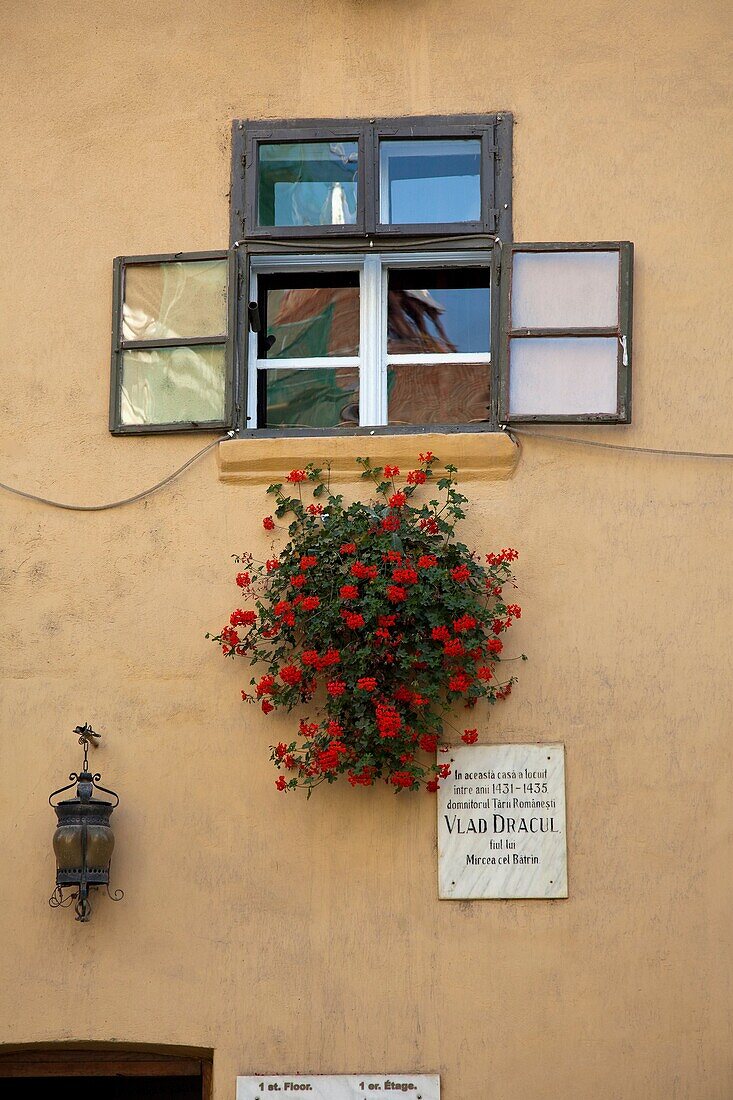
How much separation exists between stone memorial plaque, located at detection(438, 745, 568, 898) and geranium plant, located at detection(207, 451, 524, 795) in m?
0.13

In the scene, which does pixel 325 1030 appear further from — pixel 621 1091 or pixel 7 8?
pixel 7 8

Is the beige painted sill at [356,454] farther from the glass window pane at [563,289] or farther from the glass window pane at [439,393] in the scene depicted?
the glass window pane at [563,289]

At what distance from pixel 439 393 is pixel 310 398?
0.58 m

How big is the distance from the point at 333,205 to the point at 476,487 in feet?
4.84

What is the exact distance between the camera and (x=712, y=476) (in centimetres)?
666

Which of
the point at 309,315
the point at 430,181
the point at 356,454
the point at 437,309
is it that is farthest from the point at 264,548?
the point at 430,181

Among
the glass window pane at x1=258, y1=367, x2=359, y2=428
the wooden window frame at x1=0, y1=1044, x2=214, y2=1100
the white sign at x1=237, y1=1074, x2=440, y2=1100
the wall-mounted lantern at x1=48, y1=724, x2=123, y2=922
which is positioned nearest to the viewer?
the white sign at x1=237, y1=1074, x2=440, y2=1100

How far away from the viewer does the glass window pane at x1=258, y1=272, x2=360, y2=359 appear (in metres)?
7.16

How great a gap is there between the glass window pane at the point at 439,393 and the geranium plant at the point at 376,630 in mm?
324

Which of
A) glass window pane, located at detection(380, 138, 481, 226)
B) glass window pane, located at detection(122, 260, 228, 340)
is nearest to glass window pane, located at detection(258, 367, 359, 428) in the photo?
glass window pane, located at detection(122, 260, 228, 340)

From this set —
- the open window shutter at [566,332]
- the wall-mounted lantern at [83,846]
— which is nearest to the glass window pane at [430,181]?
the open window shutter at [566,332]

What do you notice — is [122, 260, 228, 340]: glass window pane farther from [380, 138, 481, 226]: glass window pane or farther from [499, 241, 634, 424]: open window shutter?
[499, 241, 634, 424]: open window shutter

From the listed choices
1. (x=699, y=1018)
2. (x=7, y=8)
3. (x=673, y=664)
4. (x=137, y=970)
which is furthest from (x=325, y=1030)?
(x=7, y=8)

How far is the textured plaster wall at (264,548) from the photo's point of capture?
625 cm
